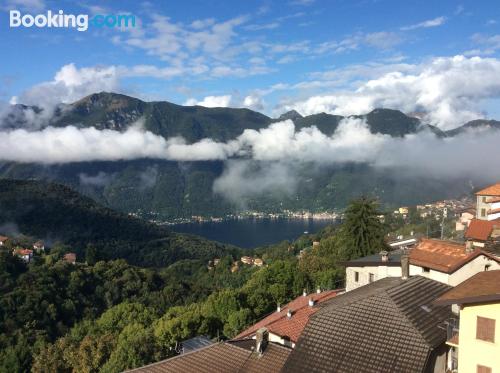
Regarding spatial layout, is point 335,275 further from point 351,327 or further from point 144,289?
point 144,289

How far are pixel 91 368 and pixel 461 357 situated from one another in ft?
75.7

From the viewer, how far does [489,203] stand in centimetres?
4528

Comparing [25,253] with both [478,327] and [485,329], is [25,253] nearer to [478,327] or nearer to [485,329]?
[478,327]

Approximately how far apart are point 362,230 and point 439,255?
12958mm

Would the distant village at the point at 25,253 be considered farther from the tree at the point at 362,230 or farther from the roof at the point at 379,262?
the roof at the point at 379,262

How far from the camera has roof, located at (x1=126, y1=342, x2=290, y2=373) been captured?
54.1 ft

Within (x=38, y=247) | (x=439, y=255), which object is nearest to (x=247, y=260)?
(x=38, y=247)

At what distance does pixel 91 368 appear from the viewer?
94.0ft

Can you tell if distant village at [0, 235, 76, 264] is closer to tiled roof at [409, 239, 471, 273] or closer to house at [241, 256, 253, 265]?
house at [241, 256, 253, 265]

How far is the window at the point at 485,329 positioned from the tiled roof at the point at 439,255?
807cm

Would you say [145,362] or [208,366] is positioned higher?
[208,366]

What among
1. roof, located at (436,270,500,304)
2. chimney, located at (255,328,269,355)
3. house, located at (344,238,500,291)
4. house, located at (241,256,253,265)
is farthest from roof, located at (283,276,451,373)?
house, located at (241,256,253,265)

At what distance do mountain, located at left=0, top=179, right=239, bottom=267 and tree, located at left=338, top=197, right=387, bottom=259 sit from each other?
106 metres

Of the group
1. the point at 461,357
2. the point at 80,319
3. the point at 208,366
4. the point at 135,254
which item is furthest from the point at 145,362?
the point at 135,254
